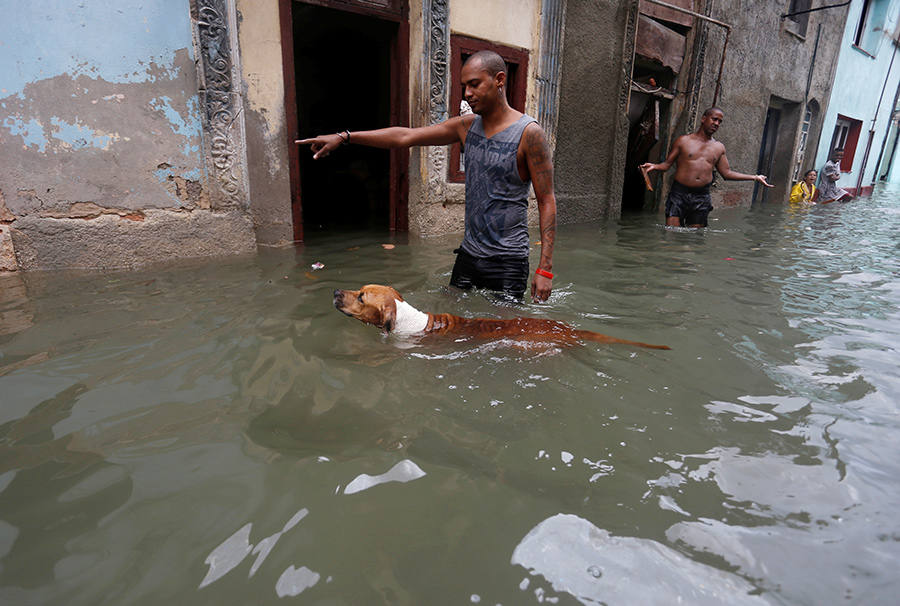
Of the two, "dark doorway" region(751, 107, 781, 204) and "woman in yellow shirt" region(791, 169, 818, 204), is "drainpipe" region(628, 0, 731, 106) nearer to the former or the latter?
"dark doorway" region(751, 107, 781, 204)

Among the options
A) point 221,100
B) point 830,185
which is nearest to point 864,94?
point 830,185

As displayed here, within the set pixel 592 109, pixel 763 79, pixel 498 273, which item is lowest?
pixel 498 273

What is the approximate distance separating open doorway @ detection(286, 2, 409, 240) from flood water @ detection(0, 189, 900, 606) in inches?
161

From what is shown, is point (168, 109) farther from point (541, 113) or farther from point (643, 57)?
A: point (643, 57)

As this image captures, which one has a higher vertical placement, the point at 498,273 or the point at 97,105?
the point at 97,105

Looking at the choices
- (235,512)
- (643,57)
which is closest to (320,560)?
(235,512)

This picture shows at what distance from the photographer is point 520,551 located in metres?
1.46

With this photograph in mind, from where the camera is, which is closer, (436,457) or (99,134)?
(436,457)

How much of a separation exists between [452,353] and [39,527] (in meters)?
1.92

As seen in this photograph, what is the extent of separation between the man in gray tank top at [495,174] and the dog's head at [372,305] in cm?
74

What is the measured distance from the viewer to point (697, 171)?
24.9ft

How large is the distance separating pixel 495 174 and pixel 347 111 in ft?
27.1

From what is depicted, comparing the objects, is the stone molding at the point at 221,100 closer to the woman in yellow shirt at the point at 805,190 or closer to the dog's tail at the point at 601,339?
the dog's tail at the point at 601,339

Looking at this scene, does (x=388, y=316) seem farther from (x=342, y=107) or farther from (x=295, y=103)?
(x=342, y=107)
